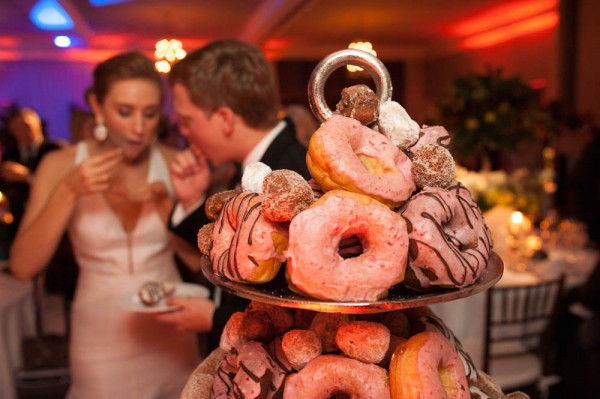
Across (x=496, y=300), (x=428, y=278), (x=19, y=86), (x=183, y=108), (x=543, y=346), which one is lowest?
(x=543, y=346)

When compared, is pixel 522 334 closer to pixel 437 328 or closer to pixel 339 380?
pixel 437 328

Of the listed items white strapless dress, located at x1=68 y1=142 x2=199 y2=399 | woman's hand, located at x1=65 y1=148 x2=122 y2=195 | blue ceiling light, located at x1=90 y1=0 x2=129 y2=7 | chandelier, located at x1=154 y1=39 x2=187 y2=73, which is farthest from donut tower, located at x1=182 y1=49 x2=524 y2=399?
chandelier, located at x1=154 y1=39 x2=187 y2=73

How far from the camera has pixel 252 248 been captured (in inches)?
30.1

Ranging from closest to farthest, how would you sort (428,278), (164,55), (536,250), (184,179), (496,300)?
(428,278) → (184,179) → (496,300) → (536,250) → (164,55)

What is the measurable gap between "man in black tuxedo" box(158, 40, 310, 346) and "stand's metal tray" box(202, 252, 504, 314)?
716 millimetres

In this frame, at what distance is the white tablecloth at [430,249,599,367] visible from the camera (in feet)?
8.73

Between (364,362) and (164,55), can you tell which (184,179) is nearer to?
(364,362)

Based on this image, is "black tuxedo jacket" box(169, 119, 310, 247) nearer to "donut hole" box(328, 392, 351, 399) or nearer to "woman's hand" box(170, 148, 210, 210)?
"woman's hand" box(170, 148, 210, 210)

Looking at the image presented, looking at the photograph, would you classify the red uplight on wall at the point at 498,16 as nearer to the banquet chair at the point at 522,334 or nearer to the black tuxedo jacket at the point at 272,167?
the banquet chair at the point at 522,334

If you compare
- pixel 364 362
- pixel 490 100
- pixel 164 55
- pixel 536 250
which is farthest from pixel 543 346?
pixel 164 55

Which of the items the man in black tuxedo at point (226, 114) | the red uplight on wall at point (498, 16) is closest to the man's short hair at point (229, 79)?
the man in black tuxedo at point (226, 114)

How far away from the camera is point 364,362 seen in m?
0.80

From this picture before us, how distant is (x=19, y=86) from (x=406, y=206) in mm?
12100

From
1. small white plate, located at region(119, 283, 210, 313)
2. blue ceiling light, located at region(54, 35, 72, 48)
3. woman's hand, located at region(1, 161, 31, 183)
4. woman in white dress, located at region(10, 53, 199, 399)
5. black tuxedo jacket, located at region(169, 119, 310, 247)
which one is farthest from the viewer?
blue ceiling light, located at region(54, 35, 72, 48)
